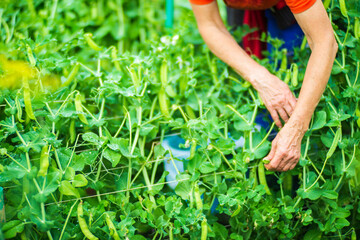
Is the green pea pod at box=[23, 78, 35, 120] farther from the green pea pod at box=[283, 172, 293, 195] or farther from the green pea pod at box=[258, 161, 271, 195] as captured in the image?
the green pea pod at box=[283, 172, 293, 195]

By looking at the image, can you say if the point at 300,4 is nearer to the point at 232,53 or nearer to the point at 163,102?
the point at 232,53

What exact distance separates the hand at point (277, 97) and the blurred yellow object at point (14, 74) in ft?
2.76

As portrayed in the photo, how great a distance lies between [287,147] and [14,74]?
1.01 meters

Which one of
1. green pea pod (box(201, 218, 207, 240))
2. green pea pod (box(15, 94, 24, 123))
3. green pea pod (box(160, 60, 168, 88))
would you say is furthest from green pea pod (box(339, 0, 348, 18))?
green pea pod (box(15, 94, 24, 123))

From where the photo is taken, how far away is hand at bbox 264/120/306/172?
1.25 metres

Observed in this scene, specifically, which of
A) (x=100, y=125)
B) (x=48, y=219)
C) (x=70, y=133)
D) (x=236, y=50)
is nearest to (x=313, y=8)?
(x=236, y=50)

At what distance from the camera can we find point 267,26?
6.49 feet

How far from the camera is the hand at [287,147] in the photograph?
4.09 feet

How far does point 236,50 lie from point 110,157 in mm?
632

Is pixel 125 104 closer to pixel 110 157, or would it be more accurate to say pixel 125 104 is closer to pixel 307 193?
pixel 110 157

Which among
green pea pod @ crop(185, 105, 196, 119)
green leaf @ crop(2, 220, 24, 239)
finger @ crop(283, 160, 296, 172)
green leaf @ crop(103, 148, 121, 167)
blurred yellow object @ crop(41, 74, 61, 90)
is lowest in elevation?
finger @ crop(283, 160, 296, 172)

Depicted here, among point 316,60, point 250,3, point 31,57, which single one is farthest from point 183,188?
point 250,3

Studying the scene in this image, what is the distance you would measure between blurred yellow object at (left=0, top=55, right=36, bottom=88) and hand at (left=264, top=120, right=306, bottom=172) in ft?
2.96

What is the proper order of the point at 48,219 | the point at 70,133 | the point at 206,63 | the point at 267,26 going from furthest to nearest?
1. the point at 267,26
2. the point at 206,63
3. the point at 70,133
4. the point at 48,219
